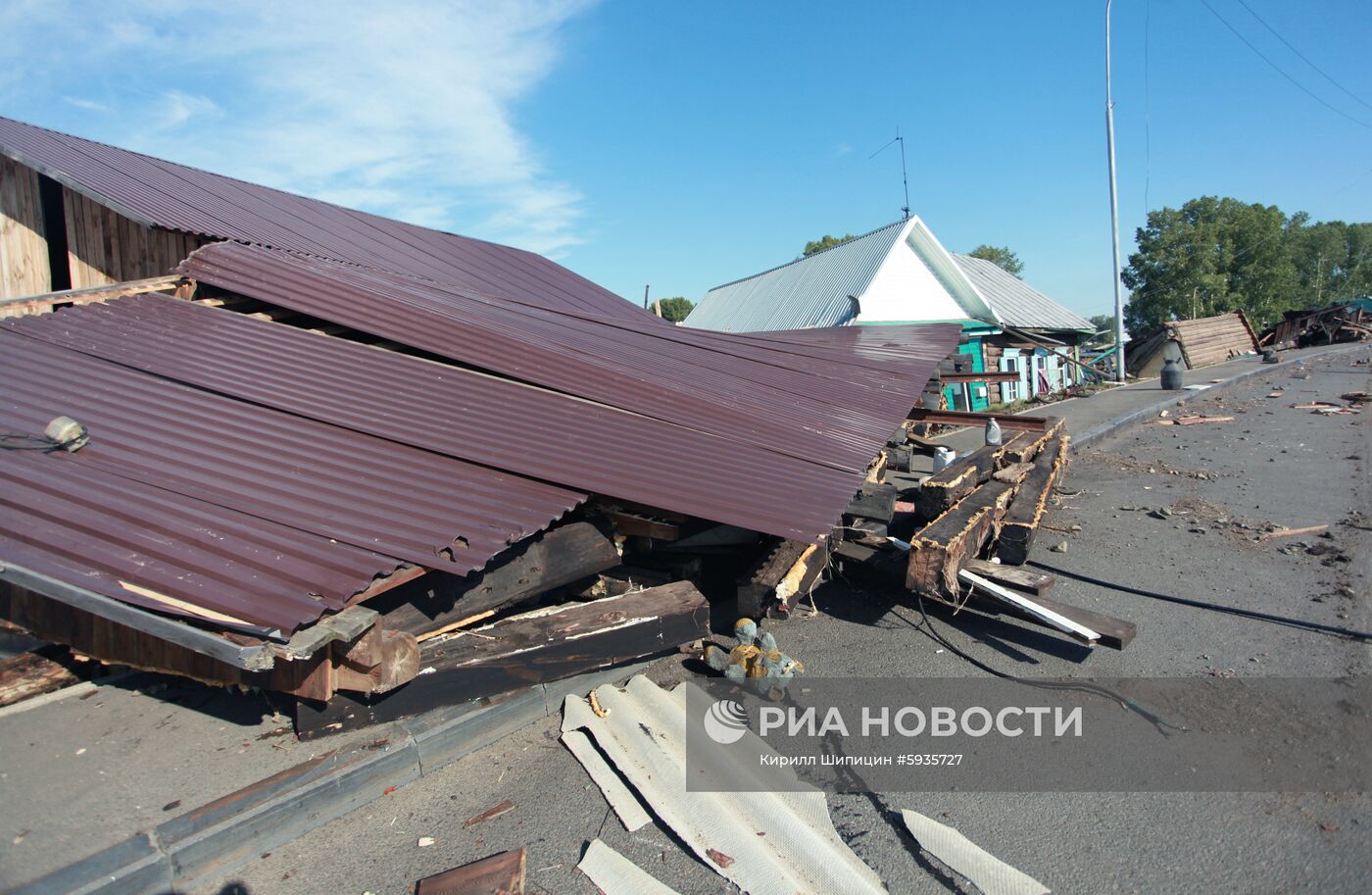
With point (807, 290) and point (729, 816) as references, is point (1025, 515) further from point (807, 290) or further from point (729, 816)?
point (807, 290)

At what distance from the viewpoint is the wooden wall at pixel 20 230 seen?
A: 8.25 m

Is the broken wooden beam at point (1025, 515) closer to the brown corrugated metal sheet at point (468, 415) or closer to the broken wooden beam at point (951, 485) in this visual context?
the broken wooden beam at point (951, 485)

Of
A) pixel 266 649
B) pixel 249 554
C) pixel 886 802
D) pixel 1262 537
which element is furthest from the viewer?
pixel 1262 537

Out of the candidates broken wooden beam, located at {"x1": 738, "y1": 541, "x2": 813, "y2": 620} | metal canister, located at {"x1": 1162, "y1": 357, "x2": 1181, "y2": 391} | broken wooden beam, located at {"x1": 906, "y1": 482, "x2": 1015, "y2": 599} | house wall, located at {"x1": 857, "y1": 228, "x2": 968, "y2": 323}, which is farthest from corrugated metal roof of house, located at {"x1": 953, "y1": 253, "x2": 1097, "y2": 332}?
broken wooden beam, located at {"x1": 738, "y1": 541, "x2": 813, "y2": 620}

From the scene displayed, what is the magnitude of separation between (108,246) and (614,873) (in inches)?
344

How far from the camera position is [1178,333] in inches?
1142

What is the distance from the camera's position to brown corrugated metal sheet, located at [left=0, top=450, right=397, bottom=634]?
2.59 metres

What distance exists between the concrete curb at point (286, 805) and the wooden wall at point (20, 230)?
8162 mm

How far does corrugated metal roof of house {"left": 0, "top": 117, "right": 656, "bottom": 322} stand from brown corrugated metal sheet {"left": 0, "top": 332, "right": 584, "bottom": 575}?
3561mm

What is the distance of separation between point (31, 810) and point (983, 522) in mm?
6006

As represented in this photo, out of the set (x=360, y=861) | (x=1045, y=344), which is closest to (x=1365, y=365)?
(x=1045, y=344)

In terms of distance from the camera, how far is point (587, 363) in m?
5.87

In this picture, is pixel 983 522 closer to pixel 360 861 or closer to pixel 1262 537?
pixel 1262 537

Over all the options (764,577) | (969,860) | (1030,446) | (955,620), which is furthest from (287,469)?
(1030,446)
